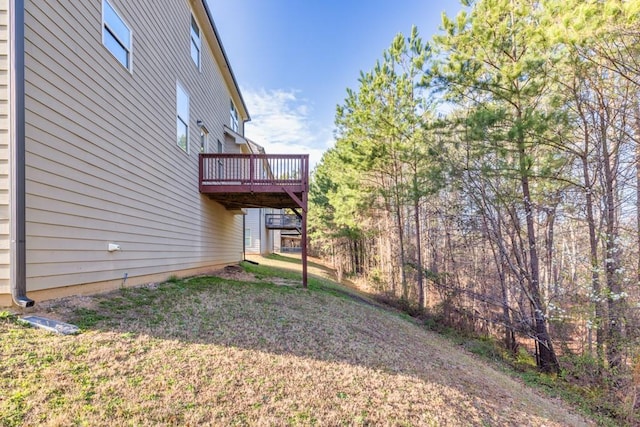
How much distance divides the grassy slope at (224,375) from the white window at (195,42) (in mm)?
6951

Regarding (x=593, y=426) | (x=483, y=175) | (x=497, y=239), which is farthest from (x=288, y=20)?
(x=593, y=426)

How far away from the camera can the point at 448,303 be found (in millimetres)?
10477

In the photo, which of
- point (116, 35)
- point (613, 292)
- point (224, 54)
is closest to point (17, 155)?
point (116, 35)

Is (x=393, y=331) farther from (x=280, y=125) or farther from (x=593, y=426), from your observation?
(x=280, y=125)

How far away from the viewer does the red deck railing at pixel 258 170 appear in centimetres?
837

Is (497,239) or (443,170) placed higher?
(443,170)

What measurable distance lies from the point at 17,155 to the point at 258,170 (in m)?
5.67

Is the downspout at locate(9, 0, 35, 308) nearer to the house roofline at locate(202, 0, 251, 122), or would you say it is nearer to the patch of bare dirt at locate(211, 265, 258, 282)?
the patch of bare dirt at locate(211, 265, 258, 282)

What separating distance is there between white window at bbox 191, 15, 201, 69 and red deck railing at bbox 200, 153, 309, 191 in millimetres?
2811

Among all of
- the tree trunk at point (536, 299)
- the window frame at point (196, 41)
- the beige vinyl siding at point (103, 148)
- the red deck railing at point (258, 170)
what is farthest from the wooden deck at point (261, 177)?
the tree trunk at point (536, 299)

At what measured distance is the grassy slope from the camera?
2.31 meters

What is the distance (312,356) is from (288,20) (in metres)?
12.7

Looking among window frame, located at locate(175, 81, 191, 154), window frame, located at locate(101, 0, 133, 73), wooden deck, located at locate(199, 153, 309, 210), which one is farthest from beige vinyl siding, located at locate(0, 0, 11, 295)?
wooden deck, located at locate(199, 153, 309, 210)

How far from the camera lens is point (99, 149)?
456cm
